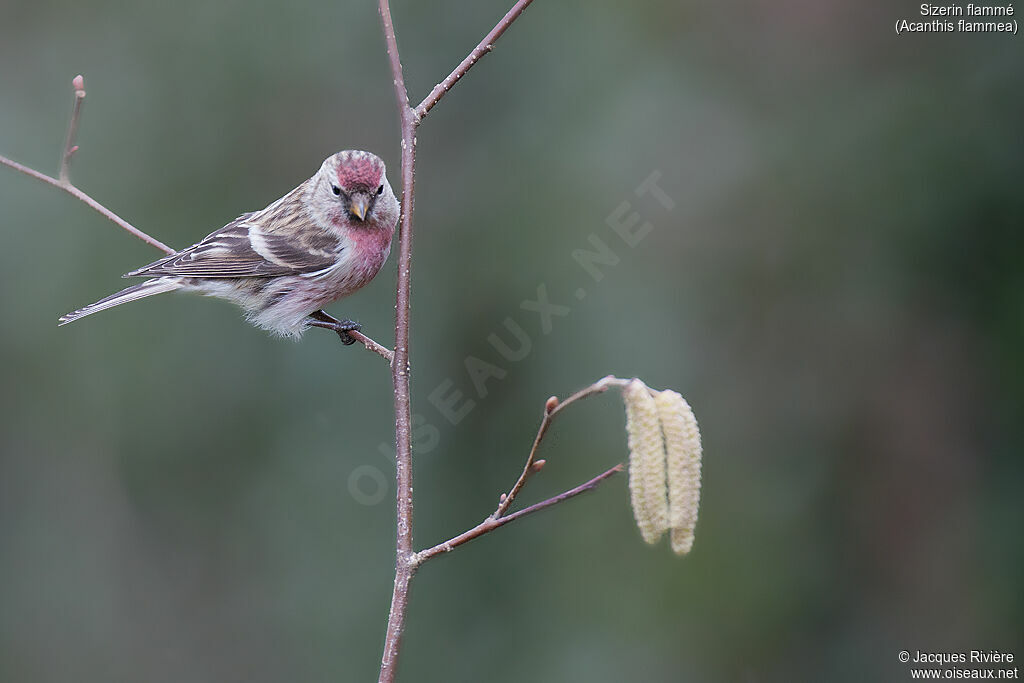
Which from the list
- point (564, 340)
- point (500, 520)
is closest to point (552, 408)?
point (500, 520)

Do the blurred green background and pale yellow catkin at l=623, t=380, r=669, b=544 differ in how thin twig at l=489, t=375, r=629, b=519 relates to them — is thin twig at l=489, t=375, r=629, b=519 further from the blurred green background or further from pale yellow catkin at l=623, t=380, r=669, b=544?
the blurred green background

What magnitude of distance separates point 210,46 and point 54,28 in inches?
36.9

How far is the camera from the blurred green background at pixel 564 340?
4.86m

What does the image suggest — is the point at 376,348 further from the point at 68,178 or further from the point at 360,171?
the point at 360,171

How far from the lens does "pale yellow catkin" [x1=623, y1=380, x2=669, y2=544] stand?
1.69m

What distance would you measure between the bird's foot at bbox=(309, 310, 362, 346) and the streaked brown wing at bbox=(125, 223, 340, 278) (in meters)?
0.19

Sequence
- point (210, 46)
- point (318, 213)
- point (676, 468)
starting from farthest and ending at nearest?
point (210, 46)
point (318, 213)
point (676, 468)

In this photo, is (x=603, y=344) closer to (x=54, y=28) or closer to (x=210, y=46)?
(x=210, y=46)

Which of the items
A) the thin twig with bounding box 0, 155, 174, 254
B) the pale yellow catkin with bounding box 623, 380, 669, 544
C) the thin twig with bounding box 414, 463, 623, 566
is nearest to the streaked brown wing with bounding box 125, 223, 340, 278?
the thin twig with bounding box 0, 155, 174, 254

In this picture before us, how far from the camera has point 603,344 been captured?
4.88 metres

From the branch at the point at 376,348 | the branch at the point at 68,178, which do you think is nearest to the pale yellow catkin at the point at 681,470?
the branch at the point at 376,348

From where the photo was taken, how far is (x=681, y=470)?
5.58 ft

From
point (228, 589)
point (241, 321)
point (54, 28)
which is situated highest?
point (54, 28)

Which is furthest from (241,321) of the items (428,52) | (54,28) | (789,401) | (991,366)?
(991,366)
